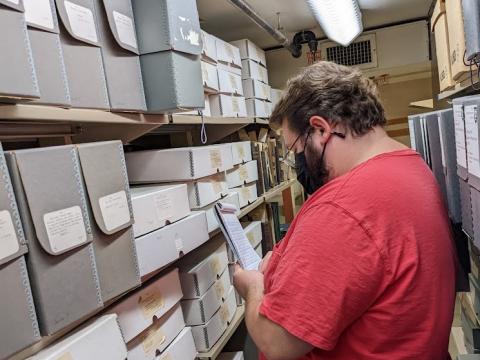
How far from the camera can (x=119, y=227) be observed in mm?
1044

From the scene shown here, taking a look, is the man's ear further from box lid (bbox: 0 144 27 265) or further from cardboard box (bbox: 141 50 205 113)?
box lid (bbox: 0 144 27 265)

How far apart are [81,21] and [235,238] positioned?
0.92 meters

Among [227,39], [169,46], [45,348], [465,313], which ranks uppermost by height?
[227,39]

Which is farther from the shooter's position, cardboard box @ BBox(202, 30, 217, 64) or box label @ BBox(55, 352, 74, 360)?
cardboard box @ BBox(202, 30, 217, 64)

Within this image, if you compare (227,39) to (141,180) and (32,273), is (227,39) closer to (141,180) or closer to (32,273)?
(141,180)

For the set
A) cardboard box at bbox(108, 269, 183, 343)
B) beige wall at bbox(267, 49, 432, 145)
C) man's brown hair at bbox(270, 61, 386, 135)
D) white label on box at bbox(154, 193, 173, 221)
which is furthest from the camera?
beige wall at bbox(267, 49, 432, 145)

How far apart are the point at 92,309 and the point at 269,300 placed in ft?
1.28

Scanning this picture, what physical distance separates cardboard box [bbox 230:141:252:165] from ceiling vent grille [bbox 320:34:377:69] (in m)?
1.74

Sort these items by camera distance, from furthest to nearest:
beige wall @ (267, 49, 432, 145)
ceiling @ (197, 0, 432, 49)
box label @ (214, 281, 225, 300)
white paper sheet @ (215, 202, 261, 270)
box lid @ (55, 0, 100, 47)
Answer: beige wall @ (267, 49, 432, 145), ceiling @ (197, 0, 432, 49), box label @ (214, 281, 225, 300), white paper sheet @ (215, 202, 261, 270), box lid @ (55, 0, 100, 47)

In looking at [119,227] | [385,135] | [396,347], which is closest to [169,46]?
[119,227]

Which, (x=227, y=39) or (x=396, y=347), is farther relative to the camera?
(x=227, y=39)

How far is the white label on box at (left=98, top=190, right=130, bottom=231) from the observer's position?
0.99m

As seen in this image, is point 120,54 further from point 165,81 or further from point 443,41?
point 443,41

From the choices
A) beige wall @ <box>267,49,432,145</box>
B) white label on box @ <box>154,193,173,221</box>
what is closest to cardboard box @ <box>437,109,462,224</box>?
white label on box @ <box>154,193,173,221</box>
